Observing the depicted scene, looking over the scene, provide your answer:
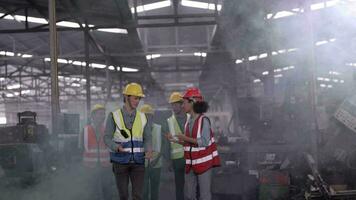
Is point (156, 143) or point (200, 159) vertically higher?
point (156, 143)

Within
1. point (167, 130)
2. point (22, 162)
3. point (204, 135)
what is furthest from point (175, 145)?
point (22, 162)

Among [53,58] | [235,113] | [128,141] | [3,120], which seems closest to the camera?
[128,141]

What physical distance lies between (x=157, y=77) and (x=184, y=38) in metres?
7.15

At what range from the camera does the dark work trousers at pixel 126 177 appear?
14.8ft

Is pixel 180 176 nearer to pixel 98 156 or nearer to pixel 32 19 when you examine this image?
pixel 98 156

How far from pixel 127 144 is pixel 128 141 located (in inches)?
1.3

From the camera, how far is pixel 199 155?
477 centimetres

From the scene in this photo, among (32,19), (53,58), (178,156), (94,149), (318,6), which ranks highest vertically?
(32,19)

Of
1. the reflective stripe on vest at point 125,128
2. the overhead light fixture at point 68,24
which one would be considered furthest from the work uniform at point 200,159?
the overhead light fixture at point 68,24

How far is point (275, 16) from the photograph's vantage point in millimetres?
8898

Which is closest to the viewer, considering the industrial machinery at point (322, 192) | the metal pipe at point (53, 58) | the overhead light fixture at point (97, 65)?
the industrial machinery at point (322, 192)

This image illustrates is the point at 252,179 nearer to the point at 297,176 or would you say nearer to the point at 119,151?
the point at 297,176

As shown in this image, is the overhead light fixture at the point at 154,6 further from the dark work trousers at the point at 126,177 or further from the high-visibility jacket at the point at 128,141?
the dark work trousers at the point at 126,177

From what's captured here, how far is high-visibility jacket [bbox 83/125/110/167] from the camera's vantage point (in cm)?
575
